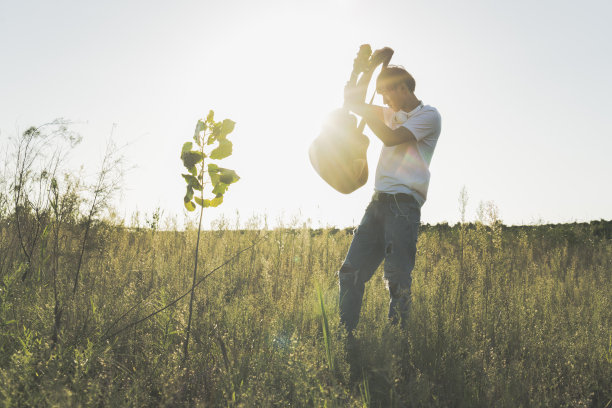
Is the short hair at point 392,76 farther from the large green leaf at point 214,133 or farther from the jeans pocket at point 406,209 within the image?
the large green leaf at point 214,133

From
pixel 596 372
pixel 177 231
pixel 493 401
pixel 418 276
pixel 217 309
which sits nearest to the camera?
pixel 493 401

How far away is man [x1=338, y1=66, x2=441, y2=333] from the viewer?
2619 millimetres

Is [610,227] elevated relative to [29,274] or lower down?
elevated

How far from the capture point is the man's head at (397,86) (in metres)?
2.88

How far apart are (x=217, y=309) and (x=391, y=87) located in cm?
223

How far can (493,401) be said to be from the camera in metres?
2.08

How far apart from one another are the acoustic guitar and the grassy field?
0.90 meters

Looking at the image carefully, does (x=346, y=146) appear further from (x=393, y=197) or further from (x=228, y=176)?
(x=228, y=176)

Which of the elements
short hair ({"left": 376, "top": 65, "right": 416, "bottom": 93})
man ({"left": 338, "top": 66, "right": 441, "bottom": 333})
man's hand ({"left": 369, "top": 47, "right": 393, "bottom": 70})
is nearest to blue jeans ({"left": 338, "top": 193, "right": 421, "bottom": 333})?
man ({"left": 338, "top": 66, "right": 441, "bottom": 333})

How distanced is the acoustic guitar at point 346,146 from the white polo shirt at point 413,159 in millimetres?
178

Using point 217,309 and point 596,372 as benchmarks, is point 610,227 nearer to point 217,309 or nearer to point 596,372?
point 596,372

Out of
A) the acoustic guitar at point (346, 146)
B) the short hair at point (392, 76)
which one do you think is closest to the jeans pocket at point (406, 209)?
the acoustic guitar at point (346, 146)

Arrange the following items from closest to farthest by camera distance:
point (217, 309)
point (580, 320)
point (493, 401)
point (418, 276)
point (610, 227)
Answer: point (493, 401), point (217, 309), point (580, 320), point (418, 276), point (610, 227)

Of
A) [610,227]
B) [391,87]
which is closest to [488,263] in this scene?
[391,87]
